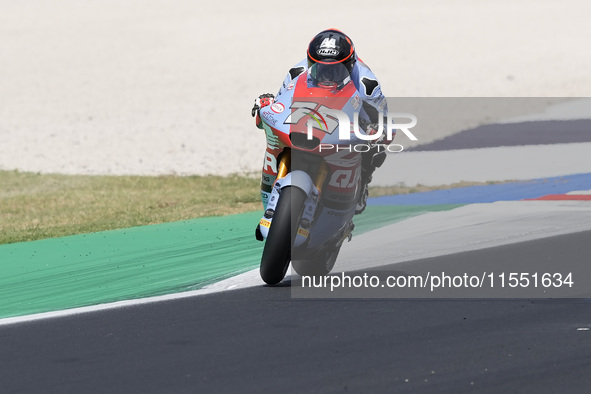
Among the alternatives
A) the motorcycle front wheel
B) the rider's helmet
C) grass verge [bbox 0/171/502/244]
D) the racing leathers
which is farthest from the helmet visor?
grass verge [bbox 0/171/502/244]

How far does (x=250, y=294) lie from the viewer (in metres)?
7.60

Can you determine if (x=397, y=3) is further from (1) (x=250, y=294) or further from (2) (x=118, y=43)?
(1) (x=250, y=294)

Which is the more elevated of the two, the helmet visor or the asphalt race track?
the helmet visor

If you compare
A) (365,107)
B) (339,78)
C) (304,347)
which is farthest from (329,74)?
(304,347)

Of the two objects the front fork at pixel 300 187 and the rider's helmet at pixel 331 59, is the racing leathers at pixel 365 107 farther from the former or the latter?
the front fork at pixel 300 187

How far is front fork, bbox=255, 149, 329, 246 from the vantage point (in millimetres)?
7363

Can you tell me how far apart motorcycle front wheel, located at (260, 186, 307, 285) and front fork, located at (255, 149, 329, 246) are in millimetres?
51

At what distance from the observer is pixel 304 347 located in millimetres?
6012

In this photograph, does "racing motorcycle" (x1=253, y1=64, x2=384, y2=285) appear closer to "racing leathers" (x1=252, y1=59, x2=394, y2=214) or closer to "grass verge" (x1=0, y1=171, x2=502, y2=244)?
"racing leathers" (x1=252, y1=59, x2=394, y2=214)

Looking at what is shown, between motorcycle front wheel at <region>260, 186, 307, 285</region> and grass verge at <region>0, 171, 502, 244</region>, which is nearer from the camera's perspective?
motorcycle front wheel at <region>260, 186, 307, 285</region>

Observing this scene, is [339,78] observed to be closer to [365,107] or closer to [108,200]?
[365,107]

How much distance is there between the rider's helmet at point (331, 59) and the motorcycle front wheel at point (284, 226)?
788 millimetres

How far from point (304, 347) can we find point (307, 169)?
1820 millimetres

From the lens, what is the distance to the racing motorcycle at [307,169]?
7332 mm
